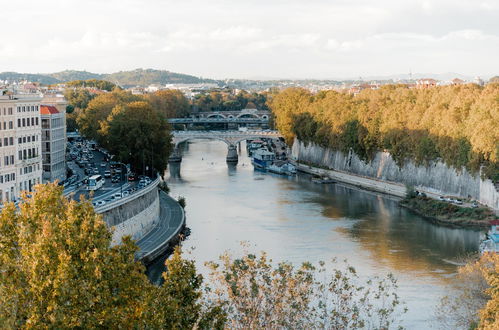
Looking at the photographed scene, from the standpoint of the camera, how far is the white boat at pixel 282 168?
5788cm

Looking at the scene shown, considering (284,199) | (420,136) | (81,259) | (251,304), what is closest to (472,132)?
(420,136)

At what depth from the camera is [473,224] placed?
3559 centimetres

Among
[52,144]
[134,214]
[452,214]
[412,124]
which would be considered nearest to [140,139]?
[52,144]

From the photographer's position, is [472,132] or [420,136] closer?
[472,132]

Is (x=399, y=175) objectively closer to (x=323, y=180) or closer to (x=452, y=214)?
(x=323, y=180)

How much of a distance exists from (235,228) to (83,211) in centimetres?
2215

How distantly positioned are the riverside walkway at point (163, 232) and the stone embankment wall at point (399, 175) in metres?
13.6

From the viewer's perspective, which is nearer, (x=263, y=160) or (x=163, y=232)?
(x=163, y=232)

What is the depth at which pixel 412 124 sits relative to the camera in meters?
46.7

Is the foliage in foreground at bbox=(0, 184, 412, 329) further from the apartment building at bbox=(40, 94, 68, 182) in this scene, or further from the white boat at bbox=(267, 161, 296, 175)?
the white boat at bbox=(267, 161, 296, 175)

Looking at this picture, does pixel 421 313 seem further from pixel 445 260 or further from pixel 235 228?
pixel 235 228

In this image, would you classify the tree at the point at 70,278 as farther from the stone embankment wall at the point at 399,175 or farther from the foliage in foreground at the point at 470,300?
the stone embankment wall at the point at 399,175

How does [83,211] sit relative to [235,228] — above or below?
above

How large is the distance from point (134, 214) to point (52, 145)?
1244 centimetres
